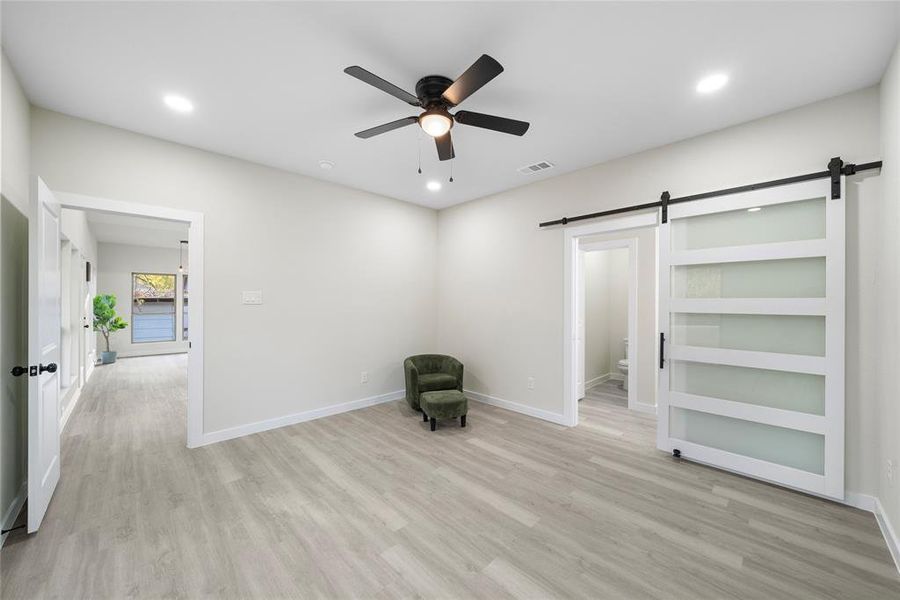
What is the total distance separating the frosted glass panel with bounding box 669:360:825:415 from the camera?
256cm

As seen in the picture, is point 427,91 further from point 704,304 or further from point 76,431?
point 76,431

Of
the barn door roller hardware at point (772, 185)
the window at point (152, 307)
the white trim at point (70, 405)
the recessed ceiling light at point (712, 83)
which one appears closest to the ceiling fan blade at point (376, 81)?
the recessed ceiling light at point (712, 83)

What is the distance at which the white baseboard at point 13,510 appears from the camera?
2053mm

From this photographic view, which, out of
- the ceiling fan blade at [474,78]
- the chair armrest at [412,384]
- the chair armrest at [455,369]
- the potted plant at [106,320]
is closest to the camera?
the ceiling fan blade at [474,78]

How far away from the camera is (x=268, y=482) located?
2713 millimetres

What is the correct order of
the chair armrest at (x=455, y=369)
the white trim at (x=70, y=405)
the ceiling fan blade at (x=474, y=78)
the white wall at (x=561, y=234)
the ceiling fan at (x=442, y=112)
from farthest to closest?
the chair armrest at (x=455, y=369), the white trim at (x=70, y=405), the white wall at (x=561, y=234), the ceiling fan at (x=442, y=112), the ceiling fan blade at (x=474, y=78)

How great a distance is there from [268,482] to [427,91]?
10.2ft

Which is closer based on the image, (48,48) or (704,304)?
(48,48)

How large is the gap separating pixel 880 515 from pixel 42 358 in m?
5.37

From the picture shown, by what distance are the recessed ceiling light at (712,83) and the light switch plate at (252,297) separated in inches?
166

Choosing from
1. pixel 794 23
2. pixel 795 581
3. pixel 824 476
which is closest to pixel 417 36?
pixel 794 23

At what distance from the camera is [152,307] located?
909cm

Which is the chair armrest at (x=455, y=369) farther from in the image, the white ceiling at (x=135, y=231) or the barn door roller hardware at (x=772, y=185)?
the white ceiling at (x=135, y=231)

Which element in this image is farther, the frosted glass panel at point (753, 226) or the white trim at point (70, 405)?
the white trim at point (70, 405)
